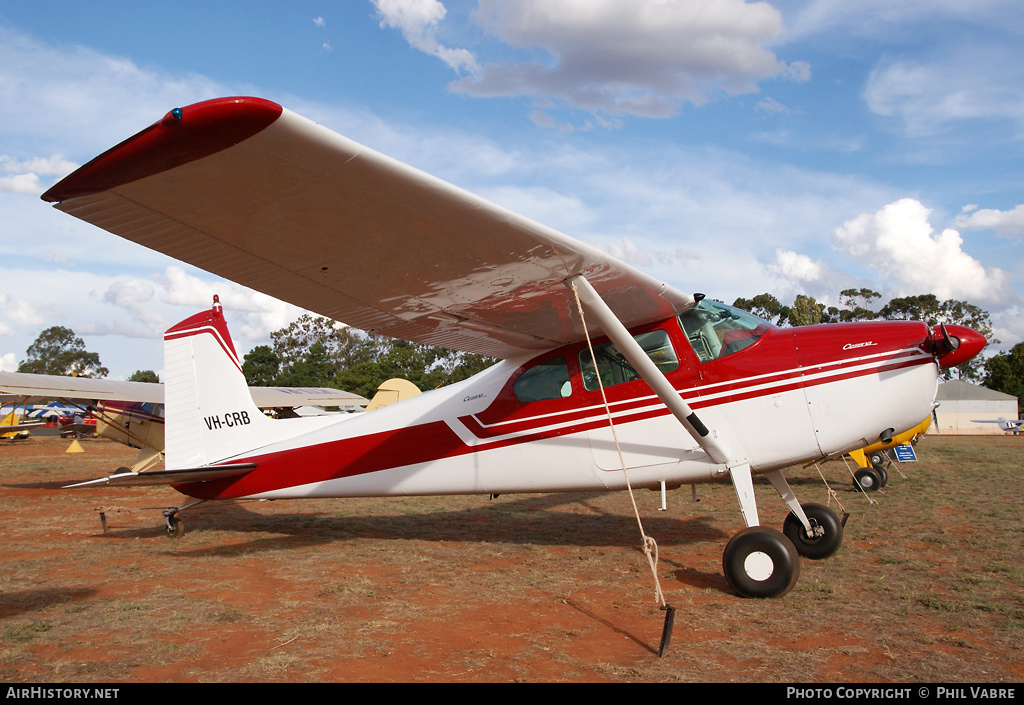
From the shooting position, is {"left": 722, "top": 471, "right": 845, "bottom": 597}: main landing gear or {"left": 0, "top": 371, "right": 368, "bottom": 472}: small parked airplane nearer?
{"left": 722, "top": 471, "right": 845, "bottom": 597}: main landing gear

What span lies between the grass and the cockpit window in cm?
203

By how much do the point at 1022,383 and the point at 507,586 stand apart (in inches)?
2952

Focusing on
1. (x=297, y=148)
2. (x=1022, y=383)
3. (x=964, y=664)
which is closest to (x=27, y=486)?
(x=297, y=148)

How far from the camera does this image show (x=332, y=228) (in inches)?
147

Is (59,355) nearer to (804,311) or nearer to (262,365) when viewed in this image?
(262,365)

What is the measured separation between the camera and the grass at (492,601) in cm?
351

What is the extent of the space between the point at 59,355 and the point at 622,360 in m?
133

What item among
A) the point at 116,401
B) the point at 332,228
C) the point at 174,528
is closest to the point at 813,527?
the point at 332,228

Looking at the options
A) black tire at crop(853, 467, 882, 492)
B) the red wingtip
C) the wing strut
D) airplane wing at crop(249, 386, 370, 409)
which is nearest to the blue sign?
black tire at crop(853, 467, 882, 492)

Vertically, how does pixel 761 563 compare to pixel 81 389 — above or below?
below

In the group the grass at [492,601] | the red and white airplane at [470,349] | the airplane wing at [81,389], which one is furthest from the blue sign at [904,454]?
the airplane wing at [81,389]

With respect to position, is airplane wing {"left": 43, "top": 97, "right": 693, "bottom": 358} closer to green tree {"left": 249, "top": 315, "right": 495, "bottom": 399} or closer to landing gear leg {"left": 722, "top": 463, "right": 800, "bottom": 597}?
landing gear leg {"left": 722, "top": 463, "right": 800, "bottom": 597}

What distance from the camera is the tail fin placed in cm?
775

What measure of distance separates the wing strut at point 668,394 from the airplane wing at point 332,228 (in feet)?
0.72
